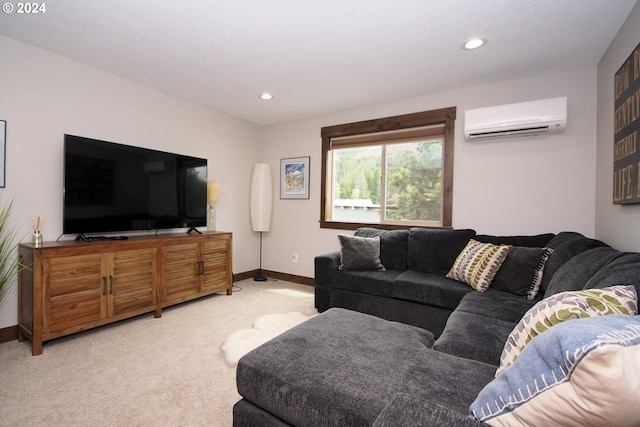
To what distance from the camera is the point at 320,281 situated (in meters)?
3.18

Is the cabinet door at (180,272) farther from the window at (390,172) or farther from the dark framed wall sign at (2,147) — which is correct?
the window at (390,172)

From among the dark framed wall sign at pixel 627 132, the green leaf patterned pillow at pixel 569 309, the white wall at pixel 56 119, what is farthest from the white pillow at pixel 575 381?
the white wall at pixel 56 119

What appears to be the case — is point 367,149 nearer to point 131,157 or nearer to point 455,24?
point 455,24

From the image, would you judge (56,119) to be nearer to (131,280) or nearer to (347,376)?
(131,280)

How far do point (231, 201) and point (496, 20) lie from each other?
3.60m

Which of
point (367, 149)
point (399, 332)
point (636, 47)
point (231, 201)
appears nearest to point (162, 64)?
point (231, 201)

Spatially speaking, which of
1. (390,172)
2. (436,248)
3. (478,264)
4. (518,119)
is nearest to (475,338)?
(478,264)

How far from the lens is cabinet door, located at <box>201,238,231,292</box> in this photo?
3.48 m

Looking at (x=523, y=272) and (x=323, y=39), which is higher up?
(x=323, y=39)

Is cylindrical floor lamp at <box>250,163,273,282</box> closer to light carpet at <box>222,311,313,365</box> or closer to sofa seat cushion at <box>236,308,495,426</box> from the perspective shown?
light carpet at <box>222,311,313,365</box>

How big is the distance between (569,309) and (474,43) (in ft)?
7.18

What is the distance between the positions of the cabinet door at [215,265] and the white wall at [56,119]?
123 cm

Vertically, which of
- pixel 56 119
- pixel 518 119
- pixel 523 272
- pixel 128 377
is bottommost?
pixel 128 377

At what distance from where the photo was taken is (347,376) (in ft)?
3.77
